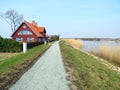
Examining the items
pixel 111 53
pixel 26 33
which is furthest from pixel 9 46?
pixel 26 33

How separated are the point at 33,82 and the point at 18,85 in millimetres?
637

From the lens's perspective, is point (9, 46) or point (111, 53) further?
point (9, 46)

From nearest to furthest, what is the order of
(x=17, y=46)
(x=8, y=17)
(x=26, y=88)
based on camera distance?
(x=26, y=88)
(x=17, y=46)
(x=8, y=17)

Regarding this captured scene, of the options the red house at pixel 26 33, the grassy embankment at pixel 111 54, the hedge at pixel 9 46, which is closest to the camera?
the grassy embankment at pixel 111 54

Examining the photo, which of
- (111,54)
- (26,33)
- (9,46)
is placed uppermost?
(26,33)

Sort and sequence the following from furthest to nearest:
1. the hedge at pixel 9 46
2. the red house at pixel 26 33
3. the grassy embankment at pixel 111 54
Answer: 1. the red house at pixel 26 33
2. the hedge at pixel 9 46
3. the grassy embankment at pixel 111 54

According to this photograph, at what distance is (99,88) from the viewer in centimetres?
671

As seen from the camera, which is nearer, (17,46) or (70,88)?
(70,88)

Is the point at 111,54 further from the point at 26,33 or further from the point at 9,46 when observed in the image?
the point at 26,33

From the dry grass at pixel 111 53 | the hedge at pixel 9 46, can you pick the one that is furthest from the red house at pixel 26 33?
the dry grass at pixel 111 53

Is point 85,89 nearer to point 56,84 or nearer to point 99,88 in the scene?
point 99,88

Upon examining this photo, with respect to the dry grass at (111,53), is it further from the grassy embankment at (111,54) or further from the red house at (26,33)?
the red house at (26,33)

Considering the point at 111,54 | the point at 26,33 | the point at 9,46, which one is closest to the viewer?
the point at 111,54

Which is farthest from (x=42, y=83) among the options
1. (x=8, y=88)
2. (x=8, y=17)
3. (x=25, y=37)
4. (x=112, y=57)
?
(x=8, y=17)
